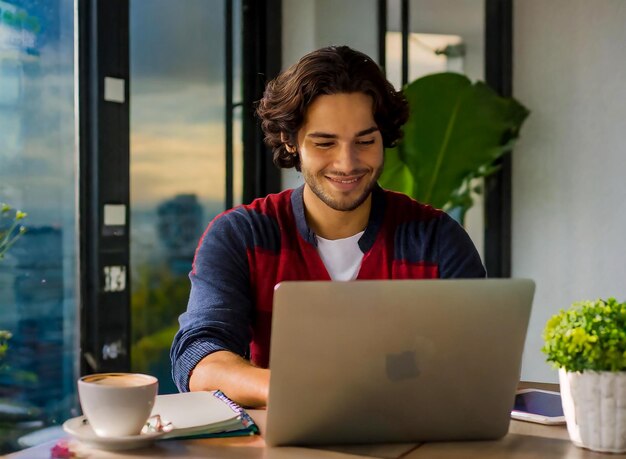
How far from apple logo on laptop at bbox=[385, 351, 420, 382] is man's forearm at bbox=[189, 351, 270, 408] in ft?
0.95

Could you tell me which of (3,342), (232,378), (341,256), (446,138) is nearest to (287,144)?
(341,256)

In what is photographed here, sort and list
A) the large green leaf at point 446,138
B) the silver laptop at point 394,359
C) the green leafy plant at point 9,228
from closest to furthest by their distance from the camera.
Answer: the silver laptop at point 394,359, the green leafy plant at point 9,228, the large green leaf at point 446,138

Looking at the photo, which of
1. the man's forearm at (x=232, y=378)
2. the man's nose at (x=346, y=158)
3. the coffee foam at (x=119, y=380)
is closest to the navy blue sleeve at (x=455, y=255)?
the man's nose at (x=346, y=158)

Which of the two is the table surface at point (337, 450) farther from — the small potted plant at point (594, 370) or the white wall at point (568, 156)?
the white wall at point (568, 156)

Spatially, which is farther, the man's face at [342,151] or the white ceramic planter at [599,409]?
the man's face at [342,151]

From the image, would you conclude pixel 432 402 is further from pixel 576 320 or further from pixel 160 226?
pixel 160 226

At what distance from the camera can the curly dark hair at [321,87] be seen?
200 centimetres

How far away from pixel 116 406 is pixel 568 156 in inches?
126

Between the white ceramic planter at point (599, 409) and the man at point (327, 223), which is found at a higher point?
the man at point (327, 223)

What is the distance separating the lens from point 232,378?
59.0 inches

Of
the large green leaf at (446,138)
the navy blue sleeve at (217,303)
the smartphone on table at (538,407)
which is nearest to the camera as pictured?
the smartphone on table at (538,407)

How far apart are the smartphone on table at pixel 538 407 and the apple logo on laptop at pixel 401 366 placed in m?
0.30

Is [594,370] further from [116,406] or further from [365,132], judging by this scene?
[365,132]

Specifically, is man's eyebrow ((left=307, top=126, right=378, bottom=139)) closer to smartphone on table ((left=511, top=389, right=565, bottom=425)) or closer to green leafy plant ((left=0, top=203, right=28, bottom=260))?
smartphone on table ((left=511, top=389, right=565, bottom=425))
